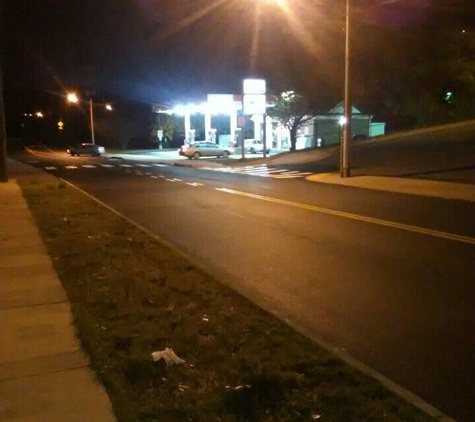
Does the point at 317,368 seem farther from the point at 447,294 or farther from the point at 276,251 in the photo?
the point at 276,251

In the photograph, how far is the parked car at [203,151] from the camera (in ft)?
184

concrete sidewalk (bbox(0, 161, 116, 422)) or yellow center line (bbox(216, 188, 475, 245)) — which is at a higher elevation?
concrete sidewalk (bbox(0, 161, 116, 422))

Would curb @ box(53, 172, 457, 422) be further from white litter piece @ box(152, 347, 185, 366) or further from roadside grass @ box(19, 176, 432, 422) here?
white litter piece @ box(152, 347, 185, 366)

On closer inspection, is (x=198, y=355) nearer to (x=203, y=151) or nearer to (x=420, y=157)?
(x=420, y=157)

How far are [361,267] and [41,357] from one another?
17.1 ft

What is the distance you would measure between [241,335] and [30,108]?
480 ft

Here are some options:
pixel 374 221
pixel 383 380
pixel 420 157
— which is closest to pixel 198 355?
pixel 383 380

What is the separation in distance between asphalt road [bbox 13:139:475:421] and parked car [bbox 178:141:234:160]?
3612 centimetres

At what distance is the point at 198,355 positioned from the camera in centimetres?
558

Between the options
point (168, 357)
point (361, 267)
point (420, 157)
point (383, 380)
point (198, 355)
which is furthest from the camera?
point (420, 157)

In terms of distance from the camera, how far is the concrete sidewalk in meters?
4.62

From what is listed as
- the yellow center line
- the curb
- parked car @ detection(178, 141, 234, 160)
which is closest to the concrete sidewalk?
the curb

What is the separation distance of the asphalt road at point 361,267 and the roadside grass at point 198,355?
1.69 feet

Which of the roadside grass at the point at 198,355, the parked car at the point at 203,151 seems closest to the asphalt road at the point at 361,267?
the roadside grass at the point at 198,355
